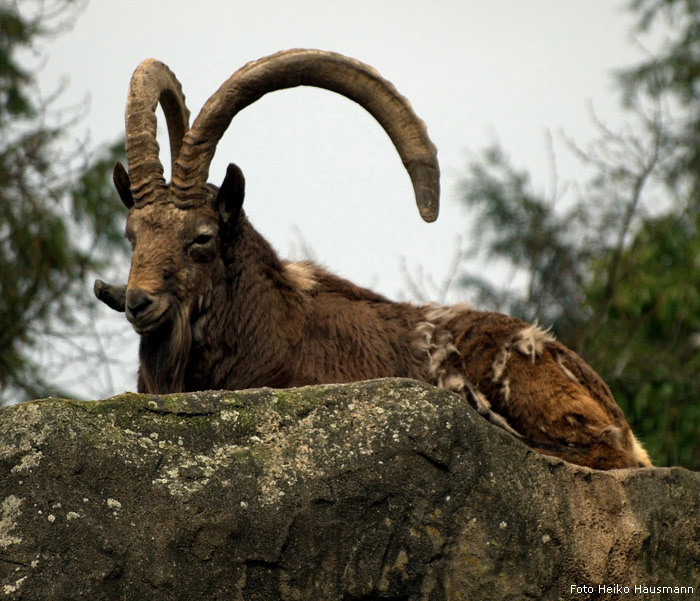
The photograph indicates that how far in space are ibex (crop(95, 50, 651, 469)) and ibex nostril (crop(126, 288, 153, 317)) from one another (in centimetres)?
13

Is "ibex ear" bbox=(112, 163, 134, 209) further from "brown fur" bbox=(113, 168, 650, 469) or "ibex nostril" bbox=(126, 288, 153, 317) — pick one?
"ibex nostril" bbox=(126, 288, 153, 317)

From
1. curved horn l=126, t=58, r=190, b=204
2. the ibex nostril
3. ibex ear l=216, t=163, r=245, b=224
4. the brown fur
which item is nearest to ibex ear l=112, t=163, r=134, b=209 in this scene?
curved horn l=126, t=58, r=190, b=204

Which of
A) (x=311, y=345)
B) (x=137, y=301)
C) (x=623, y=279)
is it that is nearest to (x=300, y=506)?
(x=137, y=301)

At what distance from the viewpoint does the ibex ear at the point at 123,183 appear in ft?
23.1

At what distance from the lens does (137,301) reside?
6.18 metres

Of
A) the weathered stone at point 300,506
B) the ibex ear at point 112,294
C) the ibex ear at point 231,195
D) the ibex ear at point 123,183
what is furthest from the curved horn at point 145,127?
the weathered stone at point 300,506

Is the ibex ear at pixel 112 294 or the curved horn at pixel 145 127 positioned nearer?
the ibex ear at pixel 112 294

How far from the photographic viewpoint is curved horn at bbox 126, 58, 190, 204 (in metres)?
6.82

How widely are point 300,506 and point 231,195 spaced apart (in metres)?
3.00

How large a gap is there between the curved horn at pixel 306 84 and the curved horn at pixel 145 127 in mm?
146

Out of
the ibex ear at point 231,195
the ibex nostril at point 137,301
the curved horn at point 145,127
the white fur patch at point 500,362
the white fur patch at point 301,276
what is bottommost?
the white fur patch at point 500,362

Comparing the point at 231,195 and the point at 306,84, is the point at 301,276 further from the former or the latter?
the point at 306,84

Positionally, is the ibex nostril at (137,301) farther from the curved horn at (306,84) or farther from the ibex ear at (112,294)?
the curved horn at (306,84)

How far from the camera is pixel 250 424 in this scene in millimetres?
4395
